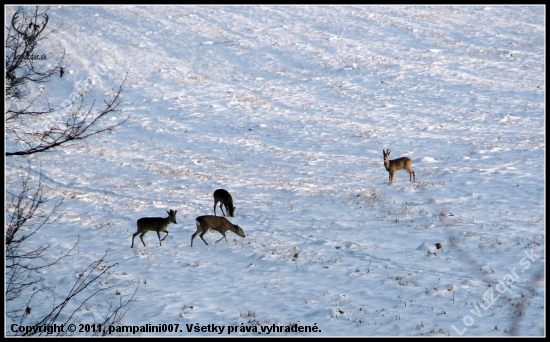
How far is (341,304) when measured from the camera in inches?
399

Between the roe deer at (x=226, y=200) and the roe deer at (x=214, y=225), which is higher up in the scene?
the roe deer at (x=226, y=200)

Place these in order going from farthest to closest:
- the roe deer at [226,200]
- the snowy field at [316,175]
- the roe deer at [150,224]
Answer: the roe deer at [226,200]
the roe deer at [150,224]
the snowy field at [316,175]

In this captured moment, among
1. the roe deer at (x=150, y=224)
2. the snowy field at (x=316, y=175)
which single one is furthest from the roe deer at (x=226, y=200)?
the roe deer at (x=150, y=224)

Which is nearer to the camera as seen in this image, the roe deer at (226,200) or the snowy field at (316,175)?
the snowy field at (316,175)

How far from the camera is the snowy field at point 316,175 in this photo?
10266 mm

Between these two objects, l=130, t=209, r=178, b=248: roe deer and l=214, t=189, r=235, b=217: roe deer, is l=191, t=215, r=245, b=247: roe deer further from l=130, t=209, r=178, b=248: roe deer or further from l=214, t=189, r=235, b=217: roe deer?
l=214, t=189, r=235, b=217: roe deer

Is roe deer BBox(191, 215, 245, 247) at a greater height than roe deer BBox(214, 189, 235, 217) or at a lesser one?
lesser

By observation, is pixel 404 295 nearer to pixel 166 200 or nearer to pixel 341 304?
pixel 341 304

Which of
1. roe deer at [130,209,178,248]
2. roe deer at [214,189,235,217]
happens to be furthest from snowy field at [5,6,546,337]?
roe deer at [130,209,178,248]

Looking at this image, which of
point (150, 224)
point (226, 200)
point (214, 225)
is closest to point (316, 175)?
point (226, 200)

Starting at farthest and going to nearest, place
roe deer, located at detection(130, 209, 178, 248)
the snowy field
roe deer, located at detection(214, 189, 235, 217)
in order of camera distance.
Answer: roe deer, located at detection(214, 189, 235, 217) → roe deer, located at detection(130, 209, 178, 248) → the snowy field

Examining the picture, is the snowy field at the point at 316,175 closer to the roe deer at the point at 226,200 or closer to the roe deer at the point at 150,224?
the roe deer at the point at 226,200

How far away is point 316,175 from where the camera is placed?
19750 mm

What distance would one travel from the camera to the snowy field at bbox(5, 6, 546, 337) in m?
10.3
